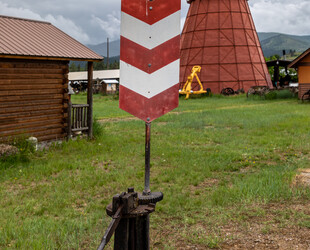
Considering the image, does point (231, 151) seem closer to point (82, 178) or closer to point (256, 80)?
point (82, 178)

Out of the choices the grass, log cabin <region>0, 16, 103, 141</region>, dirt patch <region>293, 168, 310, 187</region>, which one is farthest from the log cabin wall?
dirt patch <region>293, 168, 310, 187</region>

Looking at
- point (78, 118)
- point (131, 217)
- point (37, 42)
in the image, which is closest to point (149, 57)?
point (131, 217)

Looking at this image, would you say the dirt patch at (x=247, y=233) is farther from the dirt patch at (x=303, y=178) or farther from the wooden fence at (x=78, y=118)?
the wooden fence at (x=78, y=118)

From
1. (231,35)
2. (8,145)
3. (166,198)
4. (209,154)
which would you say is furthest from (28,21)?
(231,35)

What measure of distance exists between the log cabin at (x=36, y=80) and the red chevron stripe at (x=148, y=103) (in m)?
7.15

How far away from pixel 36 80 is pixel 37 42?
1124 mm

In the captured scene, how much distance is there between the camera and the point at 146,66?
2.56m

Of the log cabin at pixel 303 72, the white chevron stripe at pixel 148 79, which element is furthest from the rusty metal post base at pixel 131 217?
the log cabin at pixel 303 72

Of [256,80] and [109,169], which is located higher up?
[256,80]

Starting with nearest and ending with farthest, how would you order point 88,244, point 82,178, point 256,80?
1. point 88,244
2. point 82,178
3. point 256,80

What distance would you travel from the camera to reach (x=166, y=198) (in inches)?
231

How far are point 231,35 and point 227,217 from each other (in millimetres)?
36516

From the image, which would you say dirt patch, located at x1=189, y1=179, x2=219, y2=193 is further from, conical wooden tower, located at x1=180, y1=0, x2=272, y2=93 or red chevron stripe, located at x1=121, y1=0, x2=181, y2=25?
conical wooden tower, located at x1=180, y1=0, x2=272, y2=93

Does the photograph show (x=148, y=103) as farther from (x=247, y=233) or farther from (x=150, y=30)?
(x=247, y=233)
